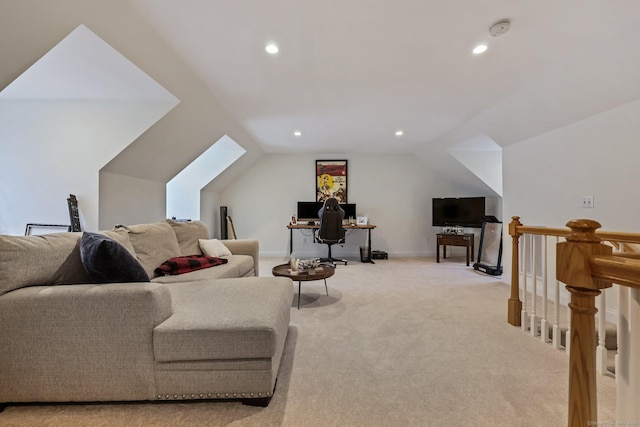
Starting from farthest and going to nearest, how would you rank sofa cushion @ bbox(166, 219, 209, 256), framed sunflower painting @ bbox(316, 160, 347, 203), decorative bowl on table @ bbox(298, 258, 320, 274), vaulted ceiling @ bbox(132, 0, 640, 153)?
1. framed sunflower painting @ bbox(316, 160, 347, 203)
2. sofa cushion @ bbox(166, 219, 209, 256)
3. decorative bowl on table @ bbox(298, 258, 320, 274)
4. vaulted ceiling @ bbox(132, 0, 640, 153)

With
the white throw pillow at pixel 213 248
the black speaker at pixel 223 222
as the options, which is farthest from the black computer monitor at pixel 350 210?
the white throw pillow at pixel 213 248

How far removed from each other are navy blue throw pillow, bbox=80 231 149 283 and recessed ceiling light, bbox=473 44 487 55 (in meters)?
2.79

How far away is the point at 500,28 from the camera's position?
1.91 m

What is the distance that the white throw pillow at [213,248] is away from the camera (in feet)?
10.5

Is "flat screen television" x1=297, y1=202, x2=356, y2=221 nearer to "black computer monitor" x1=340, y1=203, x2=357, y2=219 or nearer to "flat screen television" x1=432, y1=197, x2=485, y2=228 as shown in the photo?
"black computer monitor" x1=340, y1=203, x2=357, y2=219

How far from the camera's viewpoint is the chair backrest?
4.91 meters

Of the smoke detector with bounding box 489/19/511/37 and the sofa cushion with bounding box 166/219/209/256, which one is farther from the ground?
the smoke detector with bounding box 489/19/511/37

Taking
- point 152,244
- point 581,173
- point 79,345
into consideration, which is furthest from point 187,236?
point 581,173

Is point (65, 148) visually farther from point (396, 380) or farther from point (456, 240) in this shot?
point (456, 240)

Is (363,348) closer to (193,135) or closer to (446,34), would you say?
(446,34)

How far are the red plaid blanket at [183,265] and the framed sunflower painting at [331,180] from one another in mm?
3516

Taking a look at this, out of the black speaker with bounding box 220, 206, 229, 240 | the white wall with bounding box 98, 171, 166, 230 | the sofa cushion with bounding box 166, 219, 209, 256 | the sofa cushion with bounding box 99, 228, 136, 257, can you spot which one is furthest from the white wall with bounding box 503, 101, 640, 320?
the black speaker with bounding box 220, 206, 229, 240

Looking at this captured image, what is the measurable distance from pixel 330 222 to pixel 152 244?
2.93 m

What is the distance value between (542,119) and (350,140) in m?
2.76
